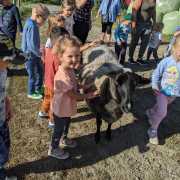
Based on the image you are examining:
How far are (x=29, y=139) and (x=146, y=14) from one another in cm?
422

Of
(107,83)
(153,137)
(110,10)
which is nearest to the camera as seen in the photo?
(107,83)

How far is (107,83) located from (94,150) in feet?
3.47

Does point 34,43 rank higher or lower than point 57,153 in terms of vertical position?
higher

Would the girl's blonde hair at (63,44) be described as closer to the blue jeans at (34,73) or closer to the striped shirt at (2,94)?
the striped shirt at (2,94)

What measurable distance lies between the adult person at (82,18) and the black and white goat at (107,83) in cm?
93

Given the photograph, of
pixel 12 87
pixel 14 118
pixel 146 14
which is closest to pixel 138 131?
pixel 14 118

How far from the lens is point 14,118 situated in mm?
5664

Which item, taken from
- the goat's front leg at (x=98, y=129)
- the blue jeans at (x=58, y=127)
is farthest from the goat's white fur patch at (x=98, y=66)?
the blue jeans at (x=58, y=127)

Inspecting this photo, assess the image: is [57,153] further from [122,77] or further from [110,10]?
[110,10]

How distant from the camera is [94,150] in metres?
5.03

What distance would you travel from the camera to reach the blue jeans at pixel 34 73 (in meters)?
5.91

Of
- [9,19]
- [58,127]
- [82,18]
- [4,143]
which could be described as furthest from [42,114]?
[9,19]

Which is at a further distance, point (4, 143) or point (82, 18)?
point (82, 18)

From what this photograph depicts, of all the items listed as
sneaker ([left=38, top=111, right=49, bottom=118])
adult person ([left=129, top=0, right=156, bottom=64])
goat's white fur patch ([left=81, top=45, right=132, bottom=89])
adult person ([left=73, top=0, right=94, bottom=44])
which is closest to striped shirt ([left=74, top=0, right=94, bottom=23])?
adult person ([left=73, top=0, right=94, bottom=44])
